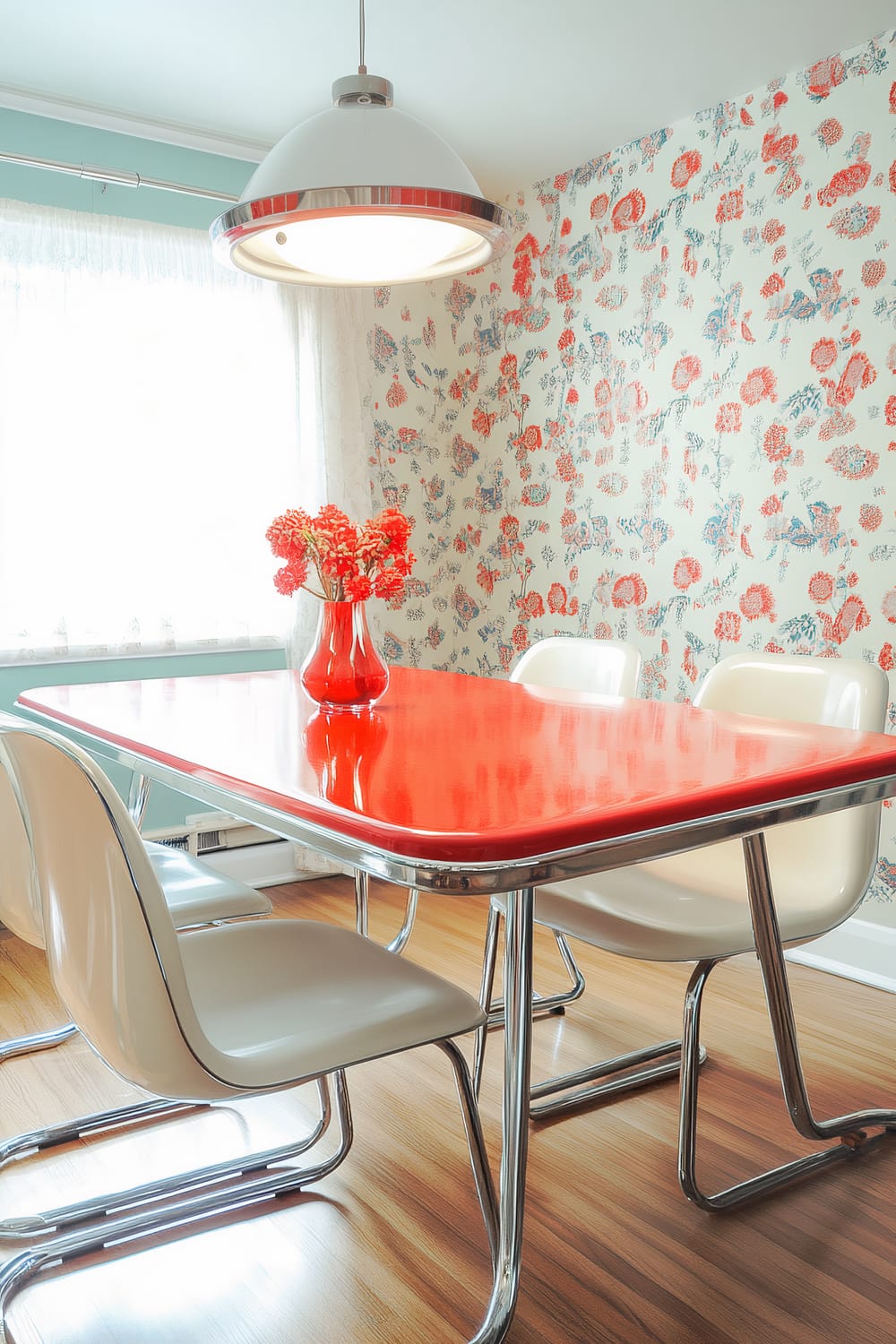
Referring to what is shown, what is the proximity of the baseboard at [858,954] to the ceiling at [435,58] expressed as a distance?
7.59 feet

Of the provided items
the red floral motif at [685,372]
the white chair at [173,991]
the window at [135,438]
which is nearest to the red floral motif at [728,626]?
the red floral motif at [685,372]

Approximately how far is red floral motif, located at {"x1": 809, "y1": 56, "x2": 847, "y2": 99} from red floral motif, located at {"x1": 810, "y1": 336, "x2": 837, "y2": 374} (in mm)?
643

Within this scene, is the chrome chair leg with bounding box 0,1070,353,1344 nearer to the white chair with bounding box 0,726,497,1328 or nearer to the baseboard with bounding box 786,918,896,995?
the white chair with bounding box 0,726,497,1328

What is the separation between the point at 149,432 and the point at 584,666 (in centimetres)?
171

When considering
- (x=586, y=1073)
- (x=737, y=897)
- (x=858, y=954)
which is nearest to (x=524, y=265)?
(x=858, y=954)

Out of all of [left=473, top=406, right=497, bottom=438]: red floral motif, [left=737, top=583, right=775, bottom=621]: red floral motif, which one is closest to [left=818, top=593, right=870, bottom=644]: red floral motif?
[left=737, top=583, right=775, bottom=621]: red floral motif

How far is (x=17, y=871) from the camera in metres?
1.70

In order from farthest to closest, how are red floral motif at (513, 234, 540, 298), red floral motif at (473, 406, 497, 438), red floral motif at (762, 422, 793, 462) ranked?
red floral motif at (473, 406, 497, 438) < red floral motif at (513, 234, 540, 298) < red floral motif at (762, 422, 793, 462)

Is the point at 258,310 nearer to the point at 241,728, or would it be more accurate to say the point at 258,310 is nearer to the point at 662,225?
the point at 662,225

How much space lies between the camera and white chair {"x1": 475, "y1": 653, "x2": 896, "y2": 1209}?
1.74m

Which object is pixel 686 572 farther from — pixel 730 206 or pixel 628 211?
pixel 628 211

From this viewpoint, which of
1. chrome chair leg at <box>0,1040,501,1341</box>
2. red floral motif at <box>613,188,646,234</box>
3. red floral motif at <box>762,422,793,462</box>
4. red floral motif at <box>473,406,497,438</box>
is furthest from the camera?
red floral motif at <box>473,406,497,438</box>

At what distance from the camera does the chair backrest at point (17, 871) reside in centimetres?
166

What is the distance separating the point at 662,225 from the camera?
331 cm
